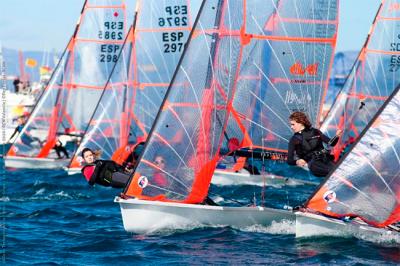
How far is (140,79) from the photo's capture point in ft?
76.5

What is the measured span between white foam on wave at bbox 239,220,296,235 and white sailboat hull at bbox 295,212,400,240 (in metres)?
0.90

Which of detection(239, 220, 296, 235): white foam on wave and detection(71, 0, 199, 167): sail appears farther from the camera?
detection(71, 0, 199, 167): sail

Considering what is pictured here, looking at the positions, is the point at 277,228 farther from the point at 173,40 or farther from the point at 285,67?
the point at 173,40

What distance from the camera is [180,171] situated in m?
12.6

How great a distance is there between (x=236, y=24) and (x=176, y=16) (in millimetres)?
8385

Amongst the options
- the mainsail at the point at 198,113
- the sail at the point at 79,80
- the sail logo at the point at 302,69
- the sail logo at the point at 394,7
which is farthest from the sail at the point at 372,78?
the mainsail at the point at 198,113

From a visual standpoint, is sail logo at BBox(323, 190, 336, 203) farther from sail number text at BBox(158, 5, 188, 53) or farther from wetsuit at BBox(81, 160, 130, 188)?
sail number text at BBox(158, 5, 188, 53)

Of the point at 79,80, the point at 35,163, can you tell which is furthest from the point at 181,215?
the point at 79,80

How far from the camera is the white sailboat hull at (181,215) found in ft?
40.3

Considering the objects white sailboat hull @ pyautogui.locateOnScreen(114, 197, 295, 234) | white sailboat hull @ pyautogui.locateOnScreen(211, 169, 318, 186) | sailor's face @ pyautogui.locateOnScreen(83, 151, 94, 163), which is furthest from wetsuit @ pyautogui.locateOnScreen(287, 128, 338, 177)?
white sailboat hull @ pyautogui.locateOnScreen(211, 169, 318, 186)

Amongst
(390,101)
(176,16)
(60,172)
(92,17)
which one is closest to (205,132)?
(390,101)

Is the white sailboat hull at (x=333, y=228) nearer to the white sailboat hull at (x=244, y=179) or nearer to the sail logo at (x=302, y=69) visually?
the sail logo at (x=302, y=69)

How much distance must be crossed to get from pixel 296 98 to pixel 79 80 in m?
11.0

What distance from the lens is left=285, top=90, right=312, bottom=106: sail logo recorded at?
Result: 16.5 metres
